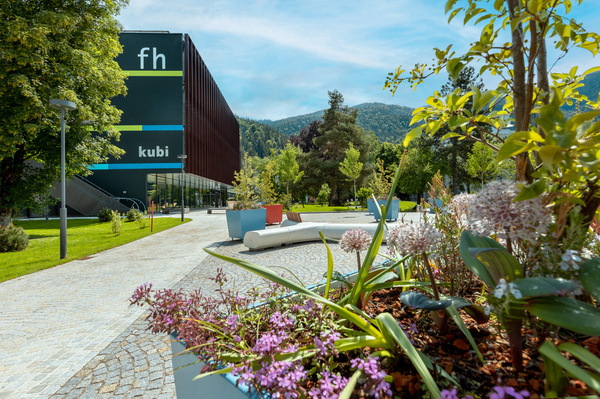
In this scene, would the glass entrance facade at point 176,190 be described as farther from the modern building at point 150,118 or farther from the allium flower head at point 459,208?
the allium flower head at point 459,208

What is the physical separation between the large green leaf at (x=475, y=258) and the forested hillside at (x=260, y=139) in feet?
488

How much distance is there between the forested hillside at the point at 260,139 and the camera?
152 m

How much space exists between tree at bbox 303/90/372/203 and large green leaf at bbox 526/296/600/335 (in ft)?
122

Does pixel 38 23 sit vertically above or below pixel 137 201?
above

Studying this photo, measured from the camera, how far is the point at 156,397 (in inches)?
91.3

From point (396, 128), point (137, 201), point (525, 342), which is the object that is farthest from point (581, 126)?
point (396, 128)

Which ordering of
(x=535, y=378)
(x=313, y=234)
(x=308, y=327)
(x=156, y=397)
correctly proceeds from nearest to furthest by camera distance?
(x=535, y=378)
(x=308, y=327)
(x=156, y=397)
(x=313, y=234)

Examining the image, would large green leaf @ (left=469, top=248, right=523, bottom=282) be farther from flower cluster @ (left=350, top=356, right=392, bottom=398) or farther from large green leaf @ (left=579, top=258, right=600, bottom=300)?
flower cluster @ (left=350, top=356, right=392, bottom=398)

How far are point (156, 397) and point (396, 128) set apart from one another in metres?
178

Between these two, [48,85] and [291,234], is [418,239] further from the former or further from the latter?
[48,85]

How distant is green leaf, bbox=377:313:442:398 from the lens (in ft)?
2.85

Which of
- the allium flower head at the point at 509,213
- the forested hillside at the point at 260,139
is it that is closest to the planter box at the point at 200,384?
the allium flower head at the point at 509,213

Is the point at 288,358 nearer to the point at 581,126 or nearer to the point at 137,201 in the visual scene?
the point at 581,126

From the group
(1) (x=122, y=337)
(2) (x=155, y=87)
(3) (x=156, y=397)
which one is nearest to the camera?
(3) (x=156, y=397)
